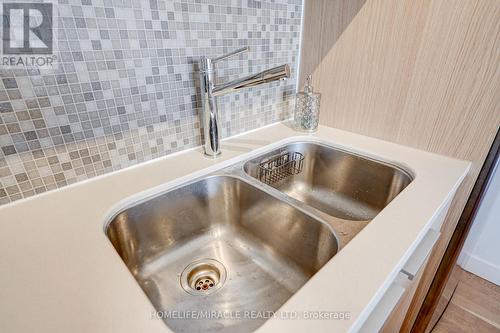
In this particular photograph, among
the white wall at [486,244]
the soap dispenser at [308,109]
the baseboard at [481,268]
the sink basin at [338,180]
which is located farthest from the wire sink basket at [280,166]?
the baseboard at [481,268]

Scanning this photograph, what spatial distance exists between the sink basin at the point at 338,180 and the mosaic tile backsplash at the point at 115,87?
1.08 ft

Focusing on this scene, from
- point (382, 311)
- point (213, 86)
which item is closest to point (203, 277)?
point (382, 311)

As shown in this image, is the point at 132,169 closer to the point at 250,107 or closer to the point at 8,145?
the point at 8,145

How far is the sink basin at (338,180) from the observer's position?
877 millimetres

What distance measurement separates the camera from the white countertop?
0.36 m

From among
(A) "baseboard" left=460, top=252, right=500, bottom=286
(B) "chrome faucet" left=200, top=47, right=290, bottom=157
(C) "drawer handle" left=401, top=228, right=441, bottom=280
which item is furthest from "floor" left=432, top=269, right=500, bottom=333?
(B) "chrome faucet" left=200, top=47, right=290, bottom=157

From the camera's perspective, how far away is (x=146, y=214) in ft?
2.25

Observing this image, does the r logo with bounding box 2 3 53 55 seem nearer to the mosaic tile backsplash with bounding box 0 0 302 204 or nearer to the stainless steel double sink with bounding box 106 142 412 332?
the mosaic tile backsplash with bounding box 0 0 302 204

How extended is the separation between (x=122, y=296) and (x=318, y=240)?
431 millimetres

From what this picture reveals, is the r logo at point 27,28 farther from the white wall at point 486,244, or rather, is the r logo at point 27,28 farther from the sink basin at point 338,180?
the white wall at point 486,244

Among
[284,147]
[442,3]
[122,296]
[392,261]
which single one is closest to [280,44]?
[284,147]

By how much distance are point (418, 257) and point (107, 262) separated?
2.10 ft

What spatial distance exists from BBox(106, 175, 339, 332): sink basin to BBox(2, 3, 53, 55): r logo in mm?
413

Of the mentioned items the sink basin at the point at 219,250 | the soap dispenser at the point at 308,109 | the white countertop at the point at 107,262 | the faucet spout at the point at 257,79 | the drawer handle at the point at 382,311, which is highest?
the faucet spout at the point at 257,79
